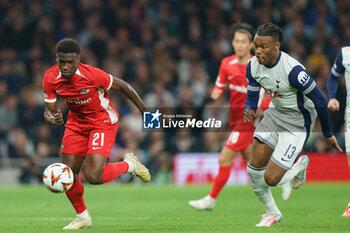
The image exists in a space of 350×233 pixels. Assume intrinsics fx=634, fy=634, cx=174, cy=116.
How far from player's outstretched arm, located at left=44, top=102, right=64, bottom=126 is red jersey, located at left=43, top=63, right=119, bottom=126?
0.07 metres

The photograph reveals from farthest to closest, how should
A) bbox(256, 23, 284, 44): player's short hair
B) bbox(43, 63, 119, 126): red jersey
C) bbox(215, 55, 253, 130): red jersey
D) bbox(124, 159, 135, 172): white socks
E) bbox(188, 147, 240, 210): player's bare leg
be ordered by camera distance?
bbox(215, 55, 253, 130): red jersey, bbox(188, 147, 240, 210): player's bare leg, bbox(124, 159, 135, 172): white socks, bbox(43, 63, 119, 126): red jersey, bbox(256, 23, 284, 44): player's short hair

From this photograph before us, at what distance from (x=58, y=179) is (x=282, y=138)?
249 centimetres

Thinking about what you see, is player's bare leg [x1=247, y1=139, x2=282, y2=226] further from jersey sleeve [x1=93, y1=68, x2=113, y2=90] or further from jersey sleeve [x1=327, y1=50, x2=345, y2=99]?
jersey sleeve [x1=93, y1=68, x2=113, y2=90]

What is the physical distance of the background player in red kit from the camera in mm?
9492

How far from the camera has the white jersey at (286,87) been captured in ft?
21.7

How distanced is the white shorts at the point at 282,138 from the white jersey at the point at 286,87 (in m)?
0.04

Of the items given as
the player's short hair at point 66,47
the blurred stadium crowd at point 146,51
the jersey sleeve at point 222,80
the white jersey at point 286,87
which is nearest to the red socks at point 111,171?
the player's short hair at point 66,47

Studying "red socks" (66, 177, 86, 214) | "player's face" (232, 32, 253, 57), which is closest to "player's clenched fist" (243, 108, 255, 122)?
"red socks" (66, 177, 86, 214)

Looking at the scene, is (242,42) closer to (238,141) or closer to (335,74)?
(238,141)

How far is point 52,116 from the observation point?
6.87 meters

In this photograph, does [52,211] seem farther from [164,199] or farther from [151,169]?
[151,169]

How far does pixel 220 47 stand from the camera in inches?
703

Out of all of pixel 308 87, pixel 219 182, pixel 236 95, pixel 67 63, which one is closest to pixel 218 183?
pixel 219 182

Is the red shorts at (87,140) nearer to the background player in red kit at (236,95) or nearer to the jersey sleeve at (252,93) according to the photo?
the jersey sleeve at (252,93)
